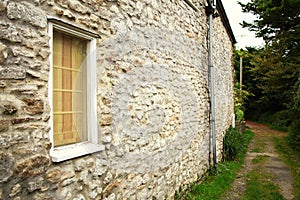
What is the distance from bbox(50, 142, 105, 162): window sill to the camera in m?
2.54

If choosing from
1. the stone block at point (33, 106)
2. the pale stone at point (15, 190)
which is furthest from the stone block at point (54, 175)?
the stone block at point (33, 106)

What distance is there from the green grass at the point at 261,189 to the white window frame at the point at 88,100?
3.93 m

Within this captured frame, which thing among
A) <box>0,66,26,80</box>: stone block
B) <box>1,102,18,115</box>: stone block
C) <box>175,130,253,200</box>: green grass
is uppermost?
<box>0,66,26,80</box>: stone block

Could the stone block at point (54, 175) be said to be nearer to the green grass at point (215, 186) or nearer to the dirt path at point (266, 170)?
the green grass at point (215, 186)

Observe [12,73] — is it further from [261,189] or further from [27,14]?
[261,189]

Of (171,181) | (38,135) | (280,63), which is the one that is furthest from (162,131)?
(280,63)

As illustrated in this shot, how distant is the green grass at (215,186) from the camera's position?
5.53 metres

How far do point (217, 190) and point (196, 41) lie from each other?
10.5 feet

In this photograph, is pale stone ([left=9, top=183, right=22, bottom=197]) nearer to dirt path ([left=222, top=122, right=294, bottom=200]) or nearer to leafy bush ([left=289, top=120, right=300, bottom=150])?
dirt path ([left=222, top=122, right=294, bottom=200])

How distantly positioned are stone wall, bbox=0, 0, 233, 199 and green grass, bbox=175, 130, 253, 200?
22 cm

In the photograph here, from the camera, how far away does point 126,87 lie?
363 centimetres

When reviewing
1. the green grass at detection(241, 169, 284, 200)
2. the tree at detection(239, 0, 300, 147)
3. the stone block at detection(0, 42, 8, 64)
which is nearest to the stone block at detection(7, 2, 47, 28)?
the stone block at detection(0, 42, 8, 64)

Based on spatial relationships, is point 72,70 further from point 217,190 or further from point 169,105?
point 217,190

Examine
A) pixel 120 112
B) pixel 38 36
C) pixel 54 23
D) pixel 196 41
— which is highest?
pixel 196 41
